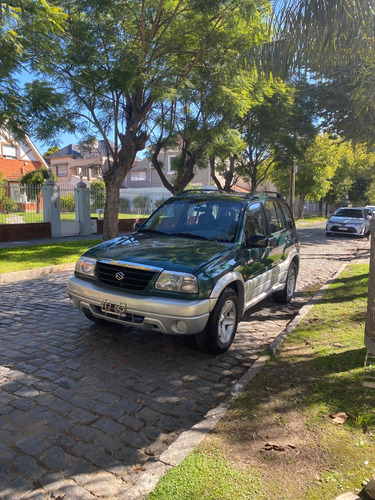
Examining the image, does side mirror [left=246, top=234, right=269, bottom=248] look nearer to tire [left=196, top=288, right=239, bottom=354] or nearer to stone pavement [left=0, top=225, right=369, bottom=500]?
tire [left=196, top=288, right=239, bottom=354]

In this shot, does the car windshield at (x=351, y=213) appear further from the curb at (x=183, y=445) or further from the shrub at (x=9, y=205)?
the curb at (x=183, y=445)

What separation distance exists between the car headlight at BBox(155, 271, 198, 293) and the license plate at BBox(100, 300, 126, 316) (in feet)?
1.56

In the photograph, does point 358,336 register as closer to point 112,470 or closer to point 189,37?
point 112,470

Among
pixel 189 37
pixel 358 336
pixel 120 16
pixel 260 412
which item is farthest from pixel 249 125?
pixel 260 412

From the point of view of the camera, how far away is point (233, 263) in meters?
4.68

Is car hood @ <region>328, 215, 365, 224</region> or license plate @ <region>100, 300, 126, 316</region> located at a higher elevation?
car hood @ <region>328, 215, 365, 224</region>

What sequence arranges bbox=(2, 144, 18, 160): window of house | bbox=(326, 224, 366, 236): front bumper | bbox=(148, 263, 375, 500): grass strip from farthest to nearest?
Result: bbox=(2, 144, 18, 160): window of house, bbox=(326, 224, 366, 236): front bumper, bbox=(148, 263, 375, 500): grass strip

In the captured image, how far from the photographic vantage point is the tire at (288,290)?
7105 mm

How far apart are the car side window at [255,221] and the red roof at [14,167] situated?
3165 cm

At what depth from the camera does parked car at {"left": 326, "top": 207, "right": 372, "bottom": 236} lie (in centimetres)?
2020

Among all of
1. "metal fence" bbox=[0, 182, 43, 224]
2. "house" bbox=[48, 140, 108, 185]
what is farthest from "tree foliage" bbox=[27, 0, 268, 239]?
"house" bbox=[48, 140, 108, 185]

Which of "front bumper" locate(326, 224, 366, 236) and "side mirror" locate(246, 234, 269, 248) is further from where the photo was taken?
"front bumper" locate(326, 224, 366, 236)

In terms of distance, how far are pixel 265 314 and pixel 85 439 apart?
4.18 meters

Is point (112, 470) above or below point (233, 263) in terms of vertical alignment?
below
